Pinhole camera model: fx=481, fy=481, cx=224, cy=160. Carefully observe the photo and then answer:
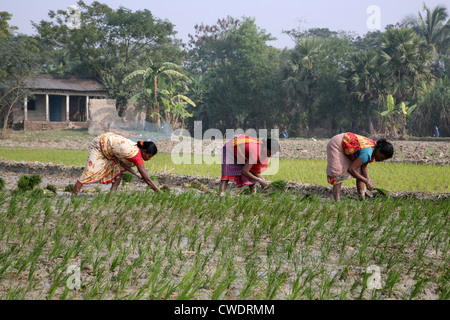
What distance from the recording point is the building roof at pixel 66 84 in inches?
922

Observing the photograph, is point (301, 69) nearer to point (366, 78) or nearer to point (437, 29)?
point (366, 78)

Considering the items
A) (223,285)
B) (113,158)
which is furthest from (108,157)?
(223,285)

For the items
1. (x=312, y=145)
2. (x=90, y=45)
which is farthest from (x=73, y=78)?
(x=312, y=145)

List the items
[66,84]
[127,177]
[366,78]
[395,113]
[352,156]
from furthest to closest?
1. [66,84]
2. [366,78]
3. [395,113]
4. [127,177]
5. [352,156]

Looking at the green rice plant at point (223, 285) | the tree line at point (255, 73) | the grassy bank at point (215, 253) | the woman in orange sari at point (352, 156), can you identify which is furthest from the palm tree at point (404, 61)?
the green rice plant at point (223, 285)

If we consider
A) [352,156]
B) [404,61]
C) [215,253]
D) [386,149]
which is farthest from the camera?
[404,61]

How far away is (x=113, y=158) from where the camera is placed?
570 centimetres

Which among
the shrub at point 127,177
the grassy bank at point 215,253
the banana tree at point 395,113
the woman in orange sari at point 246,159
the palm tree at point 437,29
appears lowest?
the grassy bank at point 215,253

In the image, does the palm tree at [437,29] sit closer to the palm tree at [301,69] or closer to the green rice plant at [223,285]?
the palm tree at [301,69]

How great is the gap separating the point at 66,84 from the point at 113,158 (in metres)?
20.4

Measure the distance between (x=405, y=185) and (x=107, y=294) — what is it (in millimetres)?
5691

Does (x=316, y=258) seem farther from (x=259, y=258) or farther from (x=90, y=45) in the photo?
(x=90, y=45)

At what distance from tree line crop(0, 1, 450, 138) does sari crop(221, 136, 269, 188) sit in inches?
575

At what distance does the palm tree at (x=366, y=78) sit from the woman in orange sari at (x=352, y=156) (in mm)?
18469
